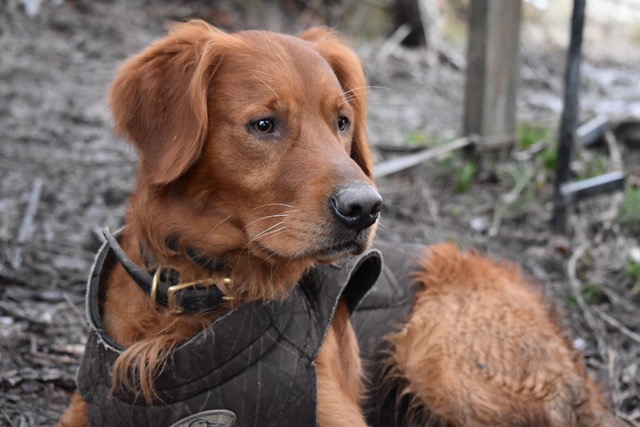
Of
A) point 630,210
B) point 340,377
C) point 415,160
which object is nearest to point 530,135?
point 415,160

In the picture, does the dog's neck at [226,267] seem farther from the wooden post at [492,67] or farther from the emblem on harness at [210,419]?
the wooden post at [492,67]

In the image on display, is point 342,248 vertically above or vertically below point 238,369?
above

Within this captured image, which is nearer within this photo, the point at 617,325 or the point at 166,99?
the point at 166,99

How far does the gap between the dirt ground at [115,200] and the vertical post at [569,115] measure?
0.20m

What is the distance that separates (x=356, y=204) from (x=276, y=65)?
0.61m

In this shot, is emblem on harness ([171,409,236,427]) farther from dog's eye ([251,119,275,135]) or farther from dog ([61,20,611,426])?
dog's eye ([251,119,275,135])

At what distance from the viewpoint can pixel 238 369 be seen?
7.98 feet

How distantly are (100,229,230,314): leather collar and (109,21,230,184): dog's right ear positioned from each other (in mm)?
305

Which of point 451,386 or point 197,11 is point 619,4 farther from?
point 451,386

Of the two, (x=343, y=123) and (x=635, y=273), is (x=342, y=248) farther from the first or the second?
(x=635, y=273)

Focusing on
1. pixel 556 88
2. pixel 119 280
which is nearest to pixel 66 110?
pixel 119 280

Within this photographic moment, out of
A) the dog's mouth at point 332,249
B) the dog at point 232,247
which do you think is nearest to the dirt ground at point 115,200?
the dog at point 232,247

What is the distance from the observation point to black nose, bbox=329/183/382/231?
2.29 m

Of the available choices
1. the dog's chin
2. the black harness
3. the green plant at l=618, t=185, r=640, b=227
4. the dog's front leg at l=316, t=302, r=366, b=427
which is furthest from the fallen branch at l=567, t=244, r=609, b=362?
the dog's chin
